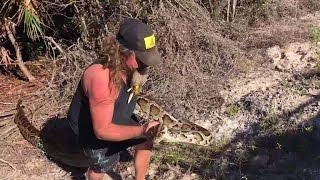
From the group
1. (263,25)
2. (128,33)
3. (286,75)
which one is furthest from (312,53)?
(128,33)

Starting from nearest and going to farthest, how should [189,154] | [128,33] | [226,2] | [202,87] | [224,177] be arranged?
[128,33]
[224,177]
[189,154]
[202,87]
[226,2]

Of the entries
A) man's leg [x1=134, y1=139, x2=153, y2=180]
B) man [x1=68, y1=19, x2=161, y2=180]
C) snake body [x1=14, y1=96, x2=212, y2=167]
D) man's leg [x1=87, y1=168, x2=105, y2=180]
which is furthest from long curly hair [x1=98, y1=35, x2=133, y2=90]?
snake body [x1=14, y1=96, x2=212, y2=167]

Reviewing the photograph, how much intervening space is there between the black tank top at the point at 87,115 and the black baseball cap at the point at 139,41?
40 centimetres

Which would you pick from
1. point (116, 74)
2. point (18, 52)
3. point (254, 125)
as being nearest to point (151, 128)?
point (116, 74)

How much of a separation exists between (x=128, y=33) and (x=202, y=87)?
9.29 ft

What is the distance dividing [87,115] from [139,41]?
0.87 metres

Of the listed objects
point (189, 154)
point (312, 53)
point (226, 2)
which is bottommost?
point (189, 154)

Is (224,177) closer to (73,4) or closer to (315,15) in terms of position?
(73,4)

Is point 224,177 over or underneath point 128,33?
underneath

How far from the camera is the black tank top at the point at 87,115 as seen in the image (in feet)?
13.8

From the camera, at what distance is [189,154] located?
5.56 m

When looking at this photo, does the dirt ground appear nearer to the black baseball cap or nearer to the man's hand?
the man's hand

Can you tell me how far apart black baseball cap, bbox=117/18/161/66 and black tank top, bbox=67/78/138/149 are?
402 mm

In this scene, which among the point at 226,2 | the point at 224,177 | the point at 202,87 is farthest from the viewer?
the point at 226,2
